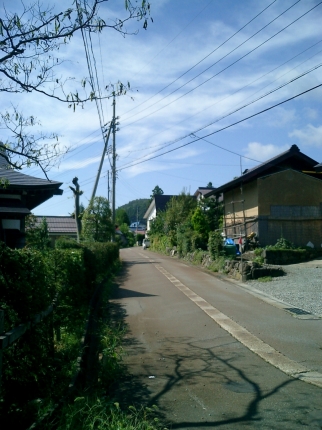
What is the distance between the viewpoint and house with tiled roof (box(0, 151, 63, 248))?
34.1 ft

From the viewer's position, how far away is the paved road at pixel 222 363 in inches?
217

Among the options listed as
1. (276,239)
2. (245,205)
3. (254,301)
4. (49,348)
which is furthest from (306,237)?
(49,348)

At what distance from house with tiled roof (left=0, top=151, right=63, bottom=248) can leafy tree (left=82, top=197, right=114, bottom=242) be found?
22.2 metres

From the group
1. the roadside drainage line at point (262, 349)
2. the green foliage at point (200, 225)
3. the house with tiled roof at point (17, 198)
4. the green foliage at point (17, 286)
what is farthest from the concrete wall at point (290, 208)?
the green foliage at point (17, 286)

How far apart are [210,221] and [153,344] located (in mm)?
31113

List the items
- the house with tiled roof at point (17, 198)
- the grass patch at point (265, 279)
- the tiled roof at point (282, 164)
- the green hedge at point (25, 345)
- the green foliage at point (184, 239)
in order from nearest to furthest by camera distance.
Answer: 1. the green hedge at point (25, 345)
2. the house with tiled roof at point (17, 198)
3. the grass patch at point (265, 279)
4. the tiled roof at point (282, 164)
5. the green foliage at point (184, 239)

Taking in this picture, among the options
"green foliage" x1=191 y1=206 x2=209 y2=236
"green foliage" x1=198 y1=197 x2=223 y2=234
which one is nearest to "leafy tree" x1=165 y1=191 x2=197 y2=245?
"green foliage" x1=198 y1=197 x2=223 y2=234

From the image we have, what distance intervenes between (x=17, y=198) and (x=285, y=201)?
18.6 metres

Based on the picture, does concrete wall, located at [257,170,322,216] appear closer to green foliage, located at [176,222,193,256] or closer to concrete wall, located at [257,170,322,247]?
concrete wall, located at [257,170,322,247]

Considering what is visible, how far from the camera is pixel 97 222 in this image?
3466 centimetres

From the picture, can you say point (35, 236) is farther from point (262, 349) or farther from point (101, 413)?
point (101, 413)

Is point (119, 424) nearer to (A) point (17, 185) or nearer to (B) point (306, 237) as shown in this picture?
(A) point (17, 185)

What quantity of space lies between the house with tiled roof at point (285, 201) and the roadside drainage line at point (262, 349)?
1361 cm

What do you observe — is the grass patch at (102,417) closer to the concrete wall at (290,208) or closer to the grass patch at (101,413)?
the grass patch at (101,413)
